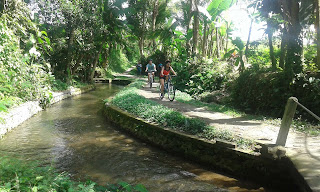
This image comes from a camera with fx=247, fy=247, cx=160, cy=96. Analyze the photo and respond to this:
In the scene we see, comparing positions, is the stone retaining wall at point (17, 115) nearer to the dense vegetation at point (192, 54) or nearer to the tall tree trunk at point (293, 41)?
the dense vegetation at point (192, 54)

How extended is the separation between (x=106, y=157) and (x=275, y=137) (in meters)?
4.20

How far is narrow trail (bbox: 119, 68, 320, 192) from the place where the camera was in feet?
13.5

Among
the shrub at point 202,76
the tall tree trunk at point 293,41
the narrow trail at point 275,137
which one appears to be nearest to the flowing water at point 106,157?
the narrow trail at point 275,137

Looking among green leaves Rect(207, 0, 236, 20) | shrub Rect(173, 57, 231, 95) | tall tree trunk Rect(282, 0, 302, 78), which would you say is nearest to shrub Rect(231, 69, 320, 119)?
tall tree trunk Rect(282, 0, 302, 78)

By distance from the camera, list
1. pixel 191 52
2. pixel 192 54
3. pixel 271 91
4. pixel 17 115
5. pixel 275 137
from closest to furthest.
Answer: pixel 275 137, pixel 17 115, pixel 271 91, pixel 192 54, pixel 191 52

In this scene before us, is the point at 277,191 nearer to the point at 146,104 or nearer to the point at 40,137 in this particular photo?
the point at 146,104

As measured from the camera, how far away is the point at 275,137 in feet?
19.9

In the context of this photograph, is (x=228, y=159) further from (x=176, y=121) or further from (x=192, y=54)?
(x=192, y=54)

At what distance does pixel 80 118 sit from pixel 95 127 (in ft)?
5.34

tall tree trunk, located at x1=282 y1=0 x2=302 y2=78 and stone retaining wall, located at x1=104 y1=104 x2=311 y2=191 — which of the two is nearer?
stone retaining wall, located at x1=104 y1=104 x2=311 y2=191

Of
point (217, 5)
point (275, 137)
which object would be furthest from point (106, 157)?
point (217, 5)

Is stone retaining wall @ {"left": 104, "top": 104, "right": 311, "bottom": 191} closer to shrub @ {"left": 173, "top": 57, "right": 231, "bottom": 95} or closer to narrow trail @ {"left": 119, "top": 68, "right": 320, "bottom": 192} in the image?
narrow trail @ {"left": 119, "top": 68, "right": 320, "bottom": 192}

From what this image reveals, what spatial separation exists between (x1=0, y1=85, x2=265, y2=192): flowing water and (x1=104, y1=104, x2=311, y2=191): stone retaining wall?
0.20m

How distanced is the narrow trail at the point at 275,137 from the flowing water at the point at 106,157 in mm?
1034
